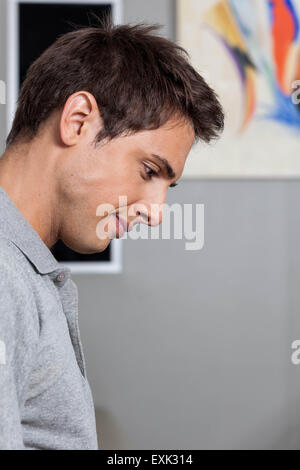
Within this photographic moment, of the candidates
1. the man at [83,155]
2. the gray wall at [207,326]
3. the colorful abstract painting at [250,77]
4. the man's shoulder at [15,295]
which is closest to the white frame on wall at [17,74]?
the gray wall at [207,326]

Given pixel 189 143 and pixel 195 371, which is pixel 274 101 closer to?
pixel 195 371

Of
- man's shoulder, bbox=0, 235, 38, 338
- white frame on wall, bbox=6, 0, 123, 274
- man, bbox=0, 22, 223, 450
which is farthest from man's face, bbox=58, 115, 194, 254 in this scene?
white frame on wall, bbox=6, 0, 123, 274

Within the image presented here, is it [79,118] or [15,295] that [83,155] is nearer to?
[79,118]

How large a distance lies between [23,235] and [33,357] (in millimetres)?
160

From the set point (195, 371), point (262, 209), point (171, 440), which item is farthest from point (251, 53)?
point (171, 440)

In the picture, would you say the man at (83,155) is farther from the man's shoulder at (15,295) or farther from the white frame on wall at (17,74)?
the white frame on wall at (17,74)

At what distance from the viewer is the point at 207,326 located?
2.69m

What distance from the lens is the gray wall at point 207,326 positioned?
265cm

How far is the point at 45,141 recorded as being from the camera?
828 millimetres

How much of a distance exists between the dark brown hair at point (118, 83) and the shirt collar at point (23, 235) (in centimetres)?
14

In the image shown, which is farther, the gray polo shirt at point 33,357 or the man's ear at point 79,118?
the man's ear at point 79,118

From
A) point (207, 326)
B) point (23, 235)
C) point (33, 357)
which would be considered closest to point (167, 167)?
point (23, 235)

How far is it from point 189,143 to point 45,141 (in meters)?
0.20

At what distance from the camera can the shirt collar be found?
72cm
